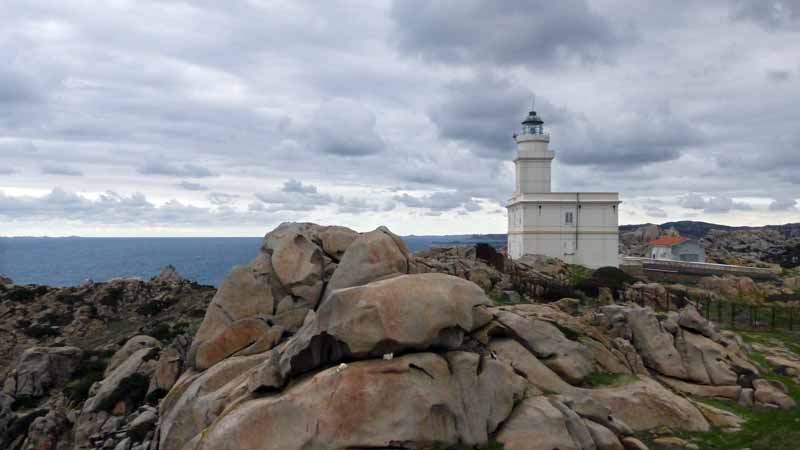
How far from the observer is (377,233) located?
71.4 ft

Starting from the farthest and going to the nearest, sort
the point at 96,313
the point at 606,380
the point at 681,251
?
the point at 681,251, the point at 96,313, the point at 606,380

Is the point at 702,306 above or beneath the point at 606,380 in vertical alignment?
above

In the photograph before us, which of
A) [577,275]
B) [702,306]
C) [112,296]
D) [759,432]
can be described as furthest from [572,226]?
[112,296]

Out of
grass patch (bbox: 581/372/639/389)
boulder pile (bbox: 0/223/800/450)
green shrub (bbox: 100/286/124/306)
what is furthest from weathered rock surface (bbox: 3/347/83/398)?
grass patch (bbox: 581/372/639/389)

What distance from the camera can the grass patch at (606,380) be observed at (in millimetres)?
20141

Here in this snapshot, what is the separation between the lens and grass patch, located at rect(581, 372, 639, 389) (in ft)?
66.1

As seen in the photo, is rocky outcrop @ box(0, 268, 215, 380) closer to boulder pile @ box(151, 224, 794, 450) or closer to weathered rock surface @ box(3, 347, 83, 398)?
weathered rock surface @ box(3, 347, 83, 398)

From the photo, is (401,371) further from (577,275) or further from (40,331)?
(40,331)

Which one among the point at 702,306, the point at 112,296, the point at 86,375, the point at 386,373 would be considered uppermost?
the point at 386,373

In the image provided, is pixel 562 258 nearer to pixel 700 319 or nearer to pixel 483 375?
pixel 700 319

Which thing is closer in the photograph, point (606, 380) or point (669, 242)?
point (606, 380)

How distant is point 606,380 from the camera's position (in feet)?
67.3

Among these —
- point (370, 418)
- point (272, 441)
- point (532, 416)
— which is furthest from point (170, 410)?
point (532, 416)

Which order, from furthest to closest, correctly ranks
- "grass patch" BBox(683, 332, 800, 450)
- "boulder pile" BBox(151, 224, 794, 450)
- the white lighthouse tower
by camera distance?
the white lighthouse tower → "grass patch" BBox(683, 332, 800, 450) → "boulder pile" BBox(151, 224, 794, 450)
